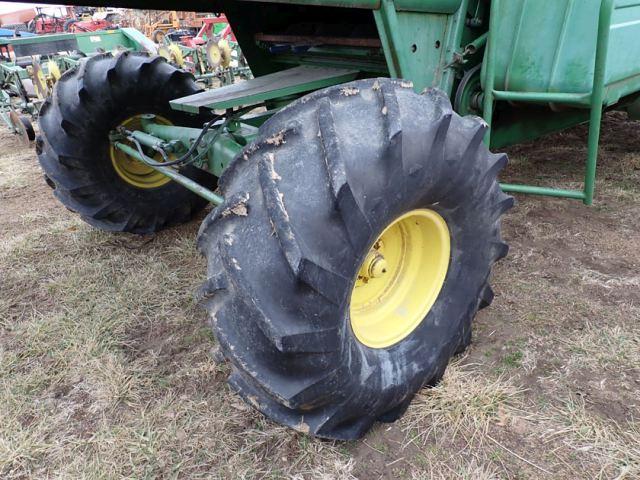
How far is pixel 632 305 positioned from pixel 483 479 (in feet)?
4.26

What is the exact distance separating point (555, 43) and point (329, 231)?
1.50m

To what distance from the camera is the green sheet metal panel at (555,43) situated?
7.03ft

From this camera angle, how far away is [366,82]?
1616 millimetres

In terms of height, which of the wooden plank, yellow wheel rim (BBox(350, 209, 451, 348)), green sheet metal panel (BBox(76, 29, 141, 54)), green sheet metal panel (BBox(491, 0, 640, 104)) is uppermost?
the wooden plank

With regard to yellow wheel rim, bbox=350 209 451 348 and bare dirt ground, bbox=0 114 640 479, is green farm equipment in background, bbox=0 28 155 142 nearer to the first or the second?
bare dirt ground, bbox=0 114 640 479

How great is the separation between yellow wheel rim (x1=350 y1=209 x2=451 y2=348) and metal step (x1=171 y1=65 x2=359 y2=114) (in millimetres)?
844

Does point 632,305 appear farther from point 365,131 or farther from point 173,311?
point 173,311

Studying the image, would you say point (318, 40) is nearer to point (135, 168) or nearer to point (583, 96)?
point (583, 96)

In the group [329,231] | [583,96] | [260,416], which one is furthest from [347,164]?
[583,96]

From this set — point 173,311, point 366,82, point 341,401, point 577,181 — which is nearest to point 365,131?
point 366,82

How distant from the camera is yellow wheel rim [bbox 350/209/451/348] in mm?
1875

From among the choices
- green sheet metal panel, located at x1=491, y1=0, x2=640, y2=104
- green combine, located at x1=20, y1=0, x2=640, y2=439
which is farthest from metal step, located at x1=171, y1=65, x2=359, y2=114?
green sheet metal panel, located at x1=491, y1=0, x2=640, y2=104

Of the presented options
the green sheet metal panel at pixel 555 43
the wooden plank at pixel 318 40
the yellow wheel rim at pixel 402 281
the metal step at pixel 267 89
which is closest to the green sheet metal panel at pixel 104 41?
the wooden plank at pixel 318 40

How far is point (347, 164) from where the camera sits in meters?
1.39
